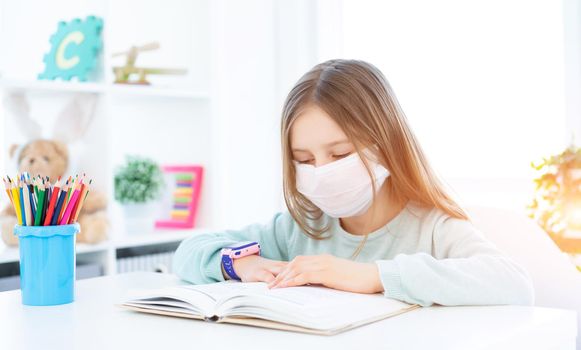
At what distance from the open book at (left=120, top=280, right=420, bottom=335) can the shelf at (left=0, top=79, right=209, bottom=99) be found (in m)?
1.15

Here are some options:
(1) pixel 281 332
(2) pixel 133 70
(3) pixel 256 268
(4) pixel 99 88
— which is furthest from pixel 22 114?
(1) pixel 281 332

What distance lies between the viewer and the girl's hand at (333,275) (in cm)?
97

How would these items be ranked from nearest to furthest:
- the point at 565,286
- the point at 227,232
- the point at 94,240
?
1. the point at 565,286
2. the point at 227,232
3. the point at 94,240

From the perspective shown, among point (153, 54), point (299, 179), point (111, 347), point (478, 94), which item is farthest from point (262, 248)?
point (153, 54)

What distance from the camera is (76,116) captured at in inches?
84.7

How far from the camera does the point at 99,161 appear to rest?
2127mm

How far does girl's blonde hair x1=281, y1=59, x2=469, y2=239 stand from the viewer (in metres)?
1.16

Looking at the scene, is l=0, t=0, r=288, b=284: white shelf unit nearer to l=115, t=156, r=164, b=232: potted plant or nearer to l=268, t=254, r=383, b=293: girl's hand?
l=115, t=156, r=164, b=232: potted plant

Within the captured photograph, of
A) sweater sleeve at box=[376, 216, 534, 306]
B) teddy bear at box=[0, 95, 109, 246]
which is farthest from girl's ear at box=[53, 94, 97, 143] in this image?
sweater sleeve at box=[376, 216, 534, 306]

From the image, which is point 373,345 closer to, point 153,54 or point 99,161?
point 99,161

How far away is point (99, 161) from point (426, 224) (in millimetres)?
1246

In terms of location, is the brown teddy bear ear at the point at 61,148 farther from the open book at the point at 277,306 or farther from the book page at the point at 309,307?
the book page at the point at 309,307

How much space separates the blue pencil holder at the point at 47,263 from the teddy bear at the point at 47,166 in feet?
3.01

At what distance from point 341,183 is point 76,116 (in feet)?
4.16
